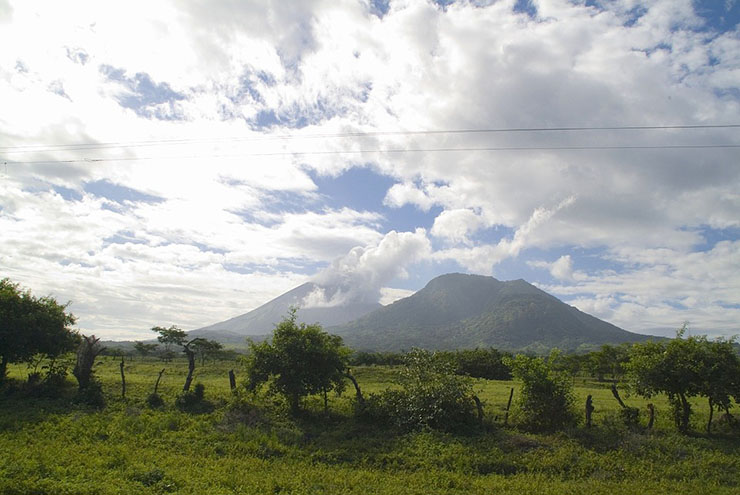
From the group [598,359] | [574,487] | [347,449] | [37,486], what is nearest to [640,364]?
[574,487]

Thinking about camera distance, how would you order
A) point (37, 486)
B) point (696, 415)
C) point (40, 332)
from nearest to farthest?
point (37, 486), point (696, 415), point (40, 332)

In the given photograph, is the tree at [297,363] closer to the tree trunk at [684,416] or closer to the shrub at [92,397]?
the shrub at [92,397]

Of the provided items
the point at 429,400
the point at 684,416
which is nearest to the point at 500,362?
the point at 684,416

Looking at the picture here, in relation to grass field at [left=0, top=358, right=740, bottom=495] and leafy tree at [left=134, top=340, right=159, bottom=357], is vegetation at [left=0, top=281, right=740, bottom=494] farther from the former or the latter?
leafy tree at [left=134, top=340, right=159, bottom=357]

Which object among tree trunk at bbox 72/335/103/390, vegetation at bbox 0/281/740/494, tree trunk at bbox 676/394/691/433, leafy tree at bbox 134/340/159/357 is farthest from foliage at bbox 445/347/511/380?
leafy tree at bbox 134/340/159/357

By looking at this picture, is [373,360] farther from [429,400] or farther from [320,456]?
[320,456]

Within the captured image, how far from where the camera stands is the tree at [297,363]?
64.8 feet

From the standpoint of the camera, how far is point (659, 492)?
12148 mm

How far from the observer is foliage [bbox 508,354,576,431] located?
1766 cm

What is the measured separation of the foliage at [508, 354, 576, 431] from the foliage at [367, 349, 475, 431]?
7.54ft

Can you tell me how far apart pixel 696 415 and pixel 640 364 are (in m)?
4.69

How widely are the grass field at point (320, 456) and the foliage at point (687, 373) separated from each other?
139 centimetres

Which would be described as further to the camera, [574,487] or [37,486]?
[574,487]

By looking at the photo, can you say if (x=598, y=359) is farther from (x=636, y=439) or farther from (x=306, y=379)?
(x=306, y=379)
